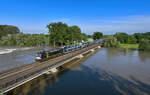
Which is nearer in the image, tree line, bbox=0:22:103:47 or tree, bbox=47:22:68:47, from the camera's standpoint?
tree, bbox=47:22:68:47

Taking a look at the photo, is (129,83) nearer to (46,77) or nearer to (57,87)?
(57,87)

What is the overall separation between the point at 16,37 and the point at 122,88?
38248 mm

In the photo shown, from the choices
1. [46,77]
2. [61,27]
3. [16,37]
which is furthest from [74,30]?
[46,77]

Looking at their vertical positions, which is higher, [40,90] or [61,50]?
[61,50]

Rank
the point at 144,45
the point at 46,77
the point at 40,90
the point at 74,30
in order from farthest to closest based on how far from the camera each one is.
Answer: the point at 74,30 < the point at 144,45 < the point at 46,77 < the point at 40,90

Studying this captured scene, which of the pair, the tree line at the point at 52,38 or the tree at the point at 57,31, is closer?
the tree at the point at 57,31

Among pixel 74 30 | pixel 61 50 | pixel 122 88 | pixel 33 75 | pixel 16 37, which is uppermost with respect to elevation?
pixel 74 30

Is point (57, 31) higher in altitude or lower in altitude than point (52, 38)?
higher

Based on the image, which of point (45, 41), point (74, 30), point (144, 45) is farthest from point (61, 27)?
point (144, 45)

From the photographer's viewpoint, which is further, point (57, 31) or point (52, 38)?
point (52, 38)

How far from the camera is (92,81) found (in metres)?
9.05

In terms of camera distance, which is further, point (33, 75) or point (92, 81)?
point (92, 81)

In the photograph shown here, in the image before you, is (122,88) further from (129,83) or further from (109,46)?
(109,46)

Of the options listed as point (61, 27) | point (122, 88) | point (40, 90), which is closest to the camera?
point (40, 90)
